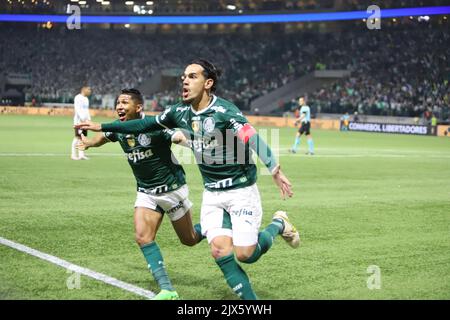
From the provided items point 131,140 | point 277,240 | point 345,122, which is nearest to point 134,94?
point 131,140

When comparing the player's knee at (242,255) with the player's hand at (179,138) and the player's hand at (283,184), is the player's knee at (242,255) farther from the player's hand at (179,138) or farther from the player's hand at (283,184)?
the player's hand at (179,138)

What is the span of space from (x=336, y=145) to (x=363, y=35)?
1270 inches

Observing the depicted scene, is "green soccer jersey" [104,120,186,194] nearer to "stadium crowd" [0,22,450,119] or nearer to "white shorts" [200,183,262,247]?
"white shorts" [200,183,262,247]

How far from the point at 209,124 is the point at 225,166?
413mm

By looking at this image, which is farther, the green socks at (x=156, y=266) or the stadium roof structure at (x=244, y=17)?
the stadium roof structure at (x=244, y=17)

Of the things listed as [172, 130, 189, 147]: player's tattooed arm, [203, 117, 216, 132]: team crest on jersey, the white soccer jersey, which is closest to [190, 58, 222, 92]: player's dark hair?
[203, 117, 216, 132]: team crest on jersey

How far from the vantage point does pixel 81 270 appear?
7480 mm

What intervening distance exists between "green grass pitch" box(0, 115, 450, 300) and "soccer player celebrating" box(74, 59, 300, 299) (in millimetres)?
775

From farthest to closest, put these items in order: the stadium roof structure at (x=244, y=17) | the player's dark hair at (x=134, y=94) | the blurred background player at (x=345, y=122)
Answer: the stadium roof structure at (x=244, y=17) → the blurred background player at (x=345, y=122) → the player's dark hair at (x=134, y=94)

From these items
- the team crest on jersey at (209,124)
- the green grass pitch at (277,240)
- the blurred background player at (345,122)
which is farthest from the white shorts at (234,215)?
the blurred background player at (345,122)

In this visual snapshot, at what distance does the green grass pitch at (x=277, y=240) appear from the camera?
696 cm

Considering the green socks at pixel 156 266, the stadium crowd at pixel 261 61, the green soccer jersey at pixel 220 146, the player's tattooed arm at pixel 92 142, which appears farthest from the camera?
the stadium crowd at pixel 261 61

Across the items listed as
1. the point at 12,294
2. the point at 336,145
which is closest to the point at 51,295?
the point at 12,294
